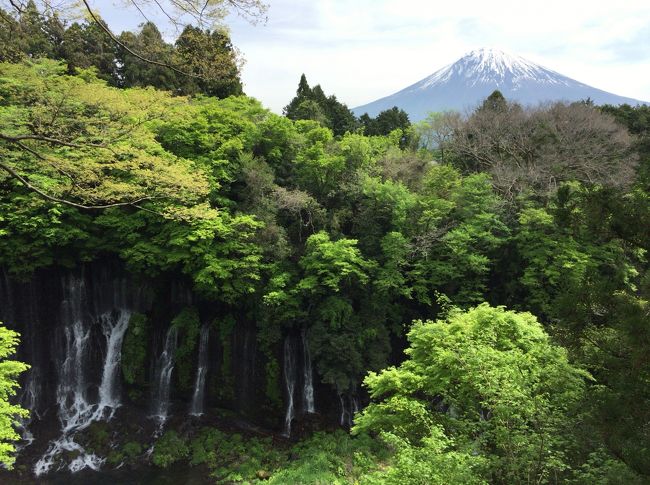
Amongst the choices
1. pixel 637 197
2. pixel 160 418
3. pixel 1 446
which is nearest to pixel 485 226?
pixel 637 197

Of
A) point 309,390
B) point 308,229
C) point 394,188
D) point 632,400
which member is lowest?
point 309,390

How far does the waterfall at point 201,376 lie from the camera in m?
18.3

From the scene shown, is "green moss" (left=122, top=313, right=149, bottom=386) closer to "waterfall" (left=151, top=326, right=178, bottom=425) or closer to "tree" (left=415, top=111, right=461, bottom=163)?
"waterfall" (left=151, top=326, right=178, bottom=425)

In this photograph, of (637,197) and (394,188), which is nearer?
(637,197)

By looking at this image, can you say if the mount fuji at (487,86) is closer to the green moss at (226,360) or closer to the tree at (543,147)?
the tree at (543,147)

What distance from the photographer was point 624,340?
5.56 metres

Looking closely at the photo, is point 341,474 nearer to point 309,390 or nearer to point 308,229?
point 309,390

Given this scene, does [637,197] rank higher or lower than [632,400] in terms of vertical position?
higher

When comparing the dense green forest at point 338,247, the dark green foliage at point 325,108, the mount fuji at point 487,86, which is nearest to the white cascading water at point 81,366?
the dense green forest at point 338,247

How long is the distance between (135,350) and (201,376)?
309cm

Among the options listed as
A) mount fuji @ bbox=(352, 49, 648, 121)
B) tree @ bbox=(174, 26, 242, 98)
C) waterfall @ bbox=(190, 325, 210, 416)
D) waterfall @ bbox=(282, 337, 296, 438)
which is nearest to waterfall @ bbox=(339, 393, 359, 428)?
waterfall @ bbox=(282, 337, 296, 438)

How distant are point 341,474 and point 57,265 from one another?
1432 cm

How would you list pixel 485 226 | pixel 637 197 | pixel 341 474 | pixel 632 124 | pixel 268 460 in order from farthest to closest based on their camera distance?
pixel 632 124 → pixel 485 226 → pixel 268 460 → pixel 341 474 → pixel 637 197

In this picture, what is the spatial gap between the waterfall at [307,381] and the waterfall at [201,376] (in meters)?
4.24
